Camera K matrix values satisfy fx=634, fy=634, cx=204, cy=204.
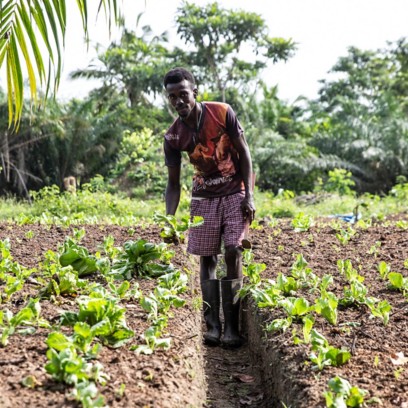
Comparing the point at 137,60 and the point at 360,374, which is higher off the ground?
the point at 137,60

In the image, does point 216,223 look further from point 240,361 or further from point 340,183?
point 340,183

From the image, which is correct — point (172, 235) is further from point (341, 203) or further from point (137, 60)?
point (137, 60)

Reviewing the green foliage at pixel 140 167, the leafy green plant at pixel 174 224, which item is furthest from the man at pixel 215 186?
the green foliage at pixel 140 167

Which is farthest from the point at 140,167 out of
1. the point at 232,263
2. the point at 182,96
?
the point at 182,96

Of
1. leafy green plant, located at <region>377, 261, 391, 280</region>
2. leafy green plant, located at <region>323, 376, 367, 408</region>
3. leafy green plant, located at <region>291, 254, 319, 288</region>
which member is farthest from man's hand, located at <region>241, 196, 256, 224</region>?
leafy green plant, located at <region>323, 376, 367, 408</region>

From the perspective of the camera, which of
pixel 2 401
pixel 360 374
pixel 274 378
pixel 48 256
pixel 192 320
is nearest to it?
pixel 2 401

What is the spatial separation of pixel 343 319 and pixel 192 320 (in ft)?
3.02

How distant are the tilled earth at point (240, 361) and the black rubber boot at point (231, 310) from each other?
8cm

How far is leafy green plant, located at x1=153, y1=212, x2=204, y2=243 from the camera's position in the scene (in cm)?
415

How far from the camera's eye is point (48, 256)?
13.4 feet

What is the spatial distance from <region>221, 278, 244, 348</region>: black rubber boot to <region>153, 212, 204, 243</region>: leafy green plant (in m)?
0.45

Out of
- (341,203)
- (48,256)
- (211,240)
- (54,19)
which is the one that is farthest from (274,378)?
(341,203)

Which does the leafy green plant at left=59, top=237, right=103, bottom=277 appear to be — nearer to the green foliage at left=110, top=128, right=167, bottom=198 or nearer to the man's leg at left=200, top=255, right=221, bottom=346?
the man's leg at left=200, top=255, right=221, bottom=346

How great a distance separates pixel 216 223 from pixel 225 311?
1.96 feet
